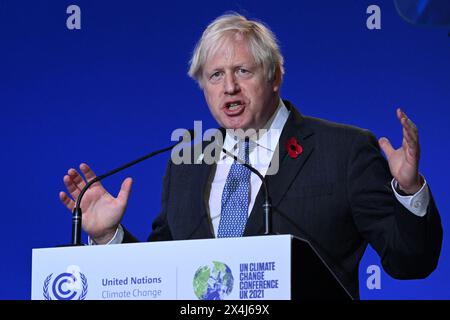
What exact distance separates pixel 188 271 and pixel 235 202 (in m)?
0.70

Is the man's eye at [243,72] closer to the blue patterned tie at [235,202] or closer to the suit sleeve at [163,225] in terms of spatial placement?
the blue patterned tie at [235,202]

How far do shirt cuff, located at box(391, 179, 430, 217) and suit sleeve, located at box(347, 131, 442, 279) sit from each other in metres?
0.01

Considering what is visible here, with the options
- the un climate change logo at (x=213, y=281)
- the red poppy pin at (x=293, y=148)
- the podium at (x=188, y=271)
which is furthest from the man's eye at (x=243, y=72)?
the un climate change logo at (x=213, y=281)

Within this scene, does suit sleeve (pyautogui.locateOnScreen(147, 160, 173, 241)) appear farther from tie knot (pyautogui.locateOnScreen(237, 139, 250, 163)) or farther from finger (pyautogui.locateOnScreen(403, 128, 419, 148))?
finger (pyautogui.locateOnScreen(403, 128, 419, 148))

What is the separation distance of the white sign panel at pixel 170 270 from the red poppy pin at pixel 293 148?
77 centimetres

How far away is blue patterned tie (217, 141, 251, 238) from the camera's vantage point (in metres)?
2.51

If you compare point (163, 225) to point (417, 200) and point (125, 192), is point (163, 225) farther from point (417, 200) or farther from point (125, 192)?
point (417, 200)

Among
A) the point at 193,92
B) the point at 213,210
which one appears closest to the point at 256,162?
the point at 213,210

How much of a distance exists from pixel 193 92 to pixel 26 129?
0.64m

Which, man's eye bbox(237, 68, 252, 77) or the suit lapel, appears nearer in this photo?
the suit lapel

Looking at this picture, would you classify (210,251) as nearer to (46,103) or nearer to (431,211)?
(431,211)

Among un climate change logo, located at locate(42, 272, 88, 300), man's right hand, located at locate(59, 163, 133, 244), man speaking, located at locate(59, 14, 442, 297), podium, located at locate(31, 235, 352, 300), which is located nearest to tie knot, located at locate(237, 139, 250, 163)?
man speaking, located at locate(59, 14, 442, 297)

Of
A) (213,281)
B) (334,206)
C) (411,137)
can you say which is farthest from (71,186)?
Answer: (411,137)

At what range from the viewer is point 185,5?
3.77 meters
